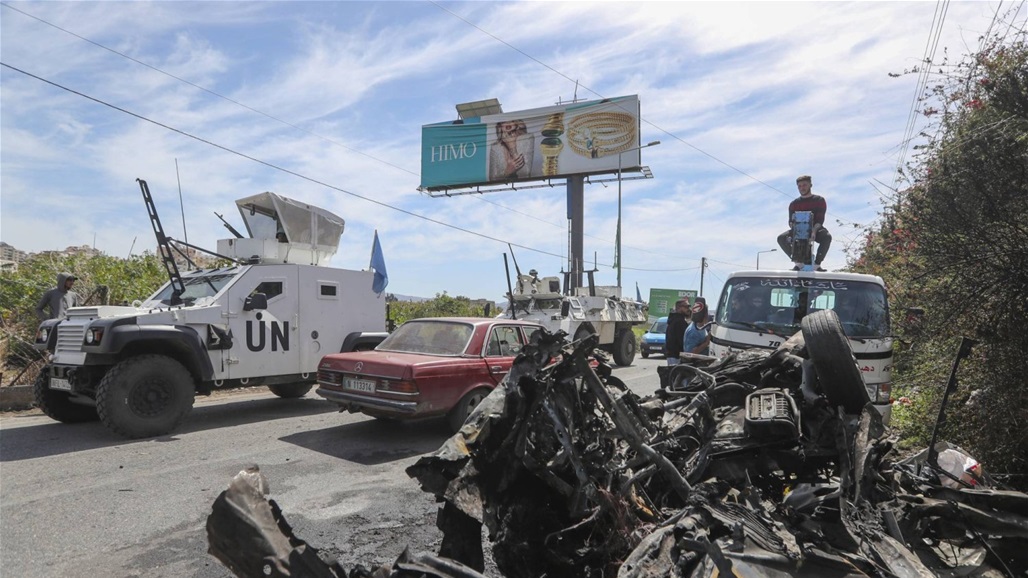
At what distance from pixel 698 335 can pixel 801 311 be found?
4.54ft

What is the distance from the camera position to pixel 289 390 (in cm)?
988

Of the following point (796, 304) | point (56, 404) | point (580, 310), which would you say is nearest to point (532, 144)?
point (580, 310)

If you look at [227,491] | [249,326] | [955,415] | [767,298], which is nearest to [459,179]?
[249,326]

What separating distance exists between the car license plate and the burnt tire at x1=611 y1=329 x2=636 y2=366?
11.9 m

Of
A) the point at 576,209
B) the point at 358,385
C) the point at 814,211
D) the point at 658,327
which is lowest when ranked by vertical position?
the point at 358,385

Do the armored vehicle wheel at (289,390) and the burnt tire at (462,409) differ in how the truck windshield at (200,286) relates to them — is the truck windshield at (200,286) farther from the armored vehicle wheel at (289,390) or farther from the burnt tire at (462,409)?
the burnt tire at (462,409)

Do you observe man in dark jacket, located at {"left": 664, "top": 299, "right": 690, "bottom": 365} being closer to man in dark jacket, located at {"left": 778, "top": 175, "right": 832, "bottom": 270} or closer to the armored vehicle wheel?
man in dark jacket, located at {"left": 778, "top": 175, "right": 832, "bottom": 270}

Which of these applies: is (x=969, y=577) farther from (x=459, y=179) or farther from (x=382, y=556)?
(x=459, y=179)

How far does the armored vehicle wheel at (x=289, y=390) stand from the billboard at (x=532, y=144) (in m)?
19.0

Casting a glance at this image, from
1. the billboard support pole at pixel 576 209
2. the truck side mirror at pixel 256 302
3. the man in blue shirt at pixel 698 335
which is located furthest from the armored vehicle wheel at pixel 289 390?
the billboard support pole at pixel 576 209

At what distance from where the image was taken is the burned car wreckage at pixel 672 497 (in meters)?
2.17

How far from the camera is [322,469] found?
5.54 meters

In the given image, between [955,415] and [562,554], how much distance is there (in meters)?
4.13

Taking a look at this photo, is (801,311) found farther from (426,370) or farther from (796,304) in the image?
(426,370)
